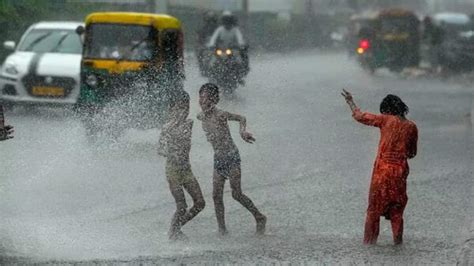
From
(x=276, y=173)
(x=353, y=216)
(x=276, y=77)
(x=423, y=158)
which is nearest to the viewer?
(x=353, y=216)

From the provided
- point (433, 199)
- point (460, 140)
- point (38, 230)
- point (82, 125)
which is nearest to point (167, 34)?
point (82, 125)

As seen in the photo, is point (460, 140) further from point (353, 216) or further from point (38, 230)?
point (38, 230)

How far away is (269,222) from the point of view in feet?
41.1

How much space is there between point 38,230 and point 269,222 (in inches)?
81.0

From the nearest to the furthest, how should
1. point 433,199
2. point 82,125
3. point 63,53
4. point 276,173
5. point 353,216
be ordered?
1. point 353,216
2. point 433,199
3. point 276,173
4. point 82,125
5. point 63,53

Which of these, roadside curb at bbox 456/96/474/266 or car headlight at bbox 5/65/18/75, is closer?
roadside curb at bbox 456/96/474/266

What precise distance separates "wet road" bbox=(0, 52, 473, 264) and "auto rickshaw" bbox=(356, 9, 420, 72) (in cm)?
1410

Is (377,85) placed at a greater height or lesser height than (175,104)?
lesser

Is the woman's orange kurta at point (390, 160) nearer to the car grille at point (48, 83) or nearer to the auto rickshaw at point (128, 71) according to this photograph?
the auto rickshaw at point (128, 71)

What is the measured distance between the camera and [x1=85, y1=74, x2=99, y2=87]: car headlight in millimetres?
19641

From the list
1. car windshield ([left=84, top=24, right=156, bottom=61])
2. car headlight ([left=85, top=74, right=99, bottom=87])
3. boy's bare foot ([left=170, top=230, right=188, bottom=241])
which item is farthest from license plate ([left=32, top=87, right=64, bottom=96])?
boy's bare foot ([left=170, top=230, right=188, bottom=241])

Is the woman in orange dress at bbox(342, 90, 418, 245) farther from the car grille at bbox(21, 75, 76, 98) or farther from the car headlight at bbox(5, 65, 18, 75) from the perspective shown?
the car headlight at bbox(5, 65, 18, 75)

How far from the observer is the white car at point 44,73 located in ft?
75.0

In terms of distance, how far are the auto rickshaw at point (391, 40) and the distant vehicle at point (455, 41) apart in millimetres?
717
